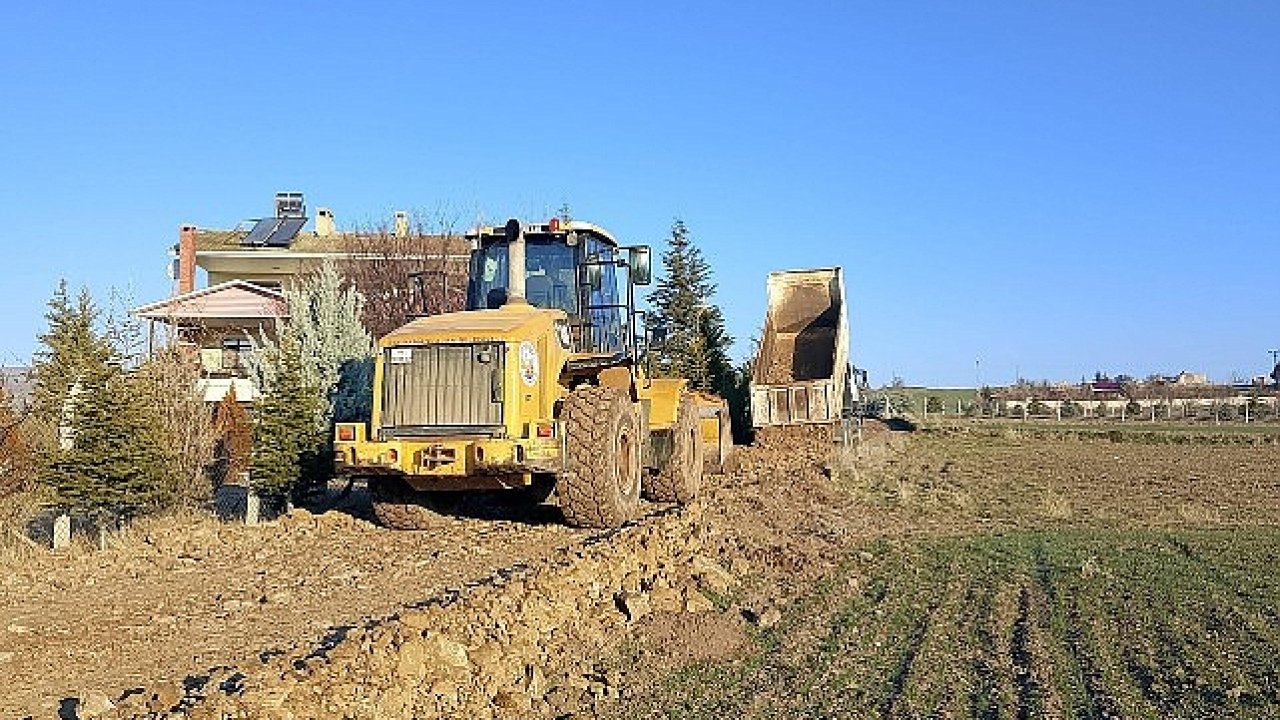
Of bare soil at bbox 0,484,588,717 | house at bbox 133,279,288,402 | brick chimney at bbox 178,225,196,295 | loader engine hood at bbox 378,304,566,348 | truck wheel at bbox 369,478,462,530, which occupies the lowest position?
bare soil at bbox 0,484,588,717

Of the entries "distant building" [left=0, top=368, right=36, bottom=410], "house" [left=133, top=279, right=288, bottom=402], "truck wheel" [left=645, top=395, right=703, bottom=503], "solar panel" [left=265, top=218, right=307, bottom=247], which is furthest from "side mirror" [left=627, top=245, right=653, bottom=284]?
"solar panel" [left=265, top=218, right=307, bottom=247]

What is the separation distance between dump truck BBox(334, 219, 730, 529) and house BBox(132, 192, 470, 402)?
9.28 m

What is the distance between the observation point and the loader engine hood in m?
10.9

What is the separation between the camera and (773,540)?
12438 millimetres

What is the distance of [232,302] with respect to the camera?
32031 millimetres

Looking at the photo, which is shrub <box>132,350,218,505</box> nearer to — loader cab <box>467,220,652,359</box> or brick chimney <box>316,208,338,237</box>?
loader cab <box>467,220,652,359</box>

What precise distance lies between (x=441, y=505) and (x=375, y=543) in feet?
6.46

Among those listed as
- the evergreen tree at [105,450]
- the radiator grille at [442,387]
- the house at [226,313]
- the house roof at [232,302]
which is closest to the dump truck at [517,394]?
the radiator grille at [442,387]

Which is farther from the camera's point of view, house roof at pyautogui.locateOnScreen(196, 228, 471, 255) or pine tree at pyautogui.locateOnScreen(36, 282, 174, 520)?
house roof at pyautogui.locateOnScreen(196, 228, 471, 255)

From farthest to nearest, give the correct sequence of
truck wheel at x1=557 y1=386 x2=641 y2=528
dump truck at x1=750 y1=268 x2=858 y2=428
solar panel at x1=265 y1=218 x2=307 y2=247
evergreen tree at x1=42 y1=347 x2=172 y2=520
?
solar panel at x1=265 y1=218 x2=307 y2=247 → dump truck at x1=750 y1=268 x2=858 y2=428 → evergreen tree at x1=42 y1=347 x2=172 y2=520 → truck wheel at x1=557 y1=386 x2=641 y2=528

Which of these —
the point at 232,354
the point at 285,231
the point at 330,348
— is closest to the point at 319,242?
the point at 285,231

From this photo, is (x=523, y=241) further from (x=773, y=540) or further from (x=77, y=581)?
(x=77, y=581)

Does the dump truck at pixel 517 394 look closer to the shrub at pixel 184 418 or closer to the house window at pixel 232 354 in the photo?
the shrub at pixel 184 418

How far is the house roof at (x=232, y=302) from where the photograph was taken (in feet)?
100.0
